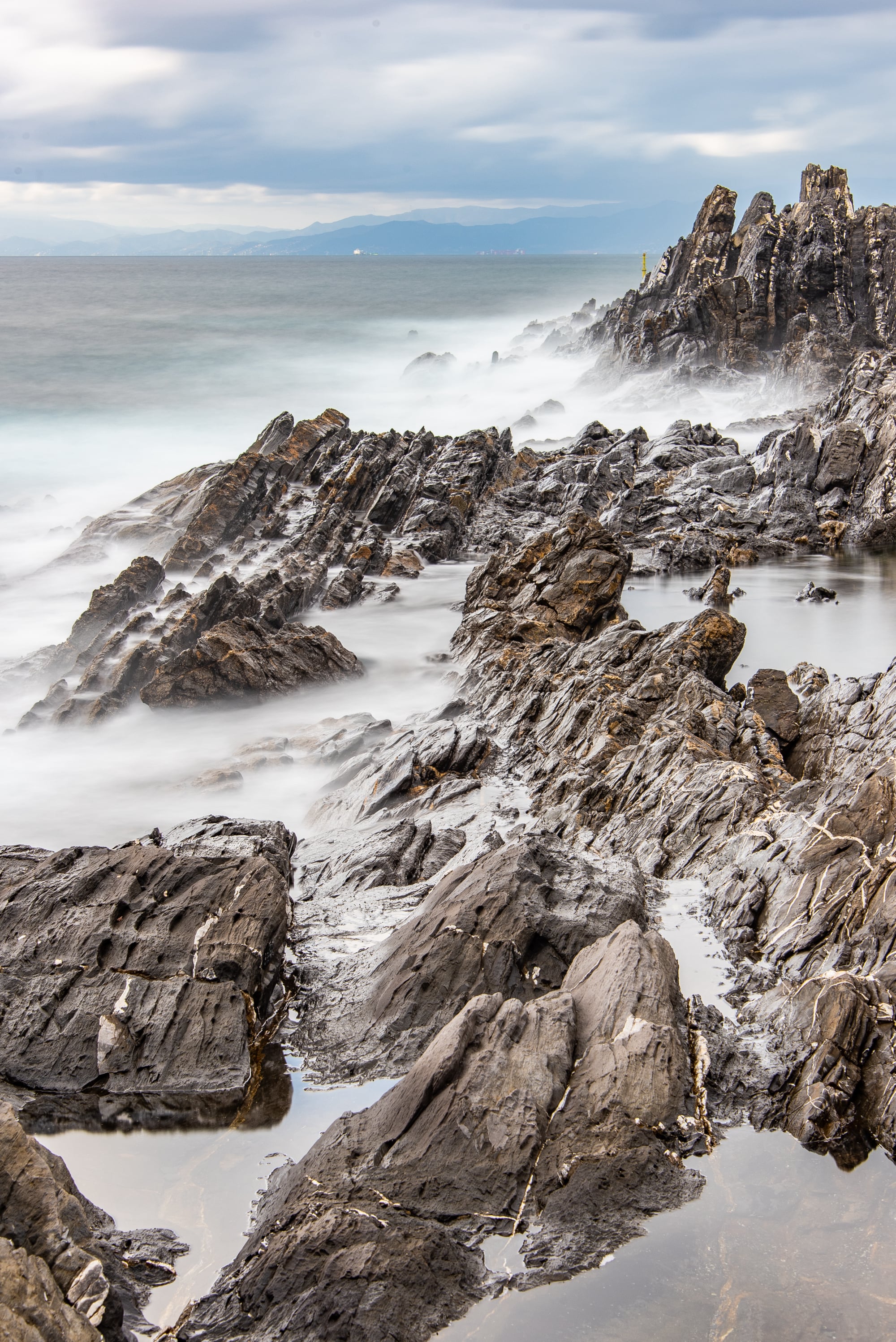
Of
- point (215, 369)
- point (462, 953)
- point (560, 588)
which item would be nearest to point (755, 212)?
point (215, 369)

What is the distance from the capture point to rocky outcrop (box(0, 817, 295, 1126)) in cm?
777

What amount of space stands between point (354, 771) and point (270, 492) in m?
19.2

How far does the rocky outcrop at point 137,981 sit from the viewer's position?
777cm

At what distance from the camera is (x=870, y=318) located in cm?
5369

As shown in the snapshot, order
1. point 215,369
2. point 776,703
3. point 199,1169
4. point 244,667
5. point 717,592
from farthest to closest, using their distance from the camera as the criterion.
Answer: point 215,369
point 717,592
point 244,667
point 776,703
point 199,1169

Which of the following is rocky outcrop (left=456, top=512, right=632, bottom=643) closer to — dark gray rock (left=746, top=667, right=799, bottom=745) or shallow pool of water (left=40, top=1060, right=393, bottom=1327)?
dark gray rock (left=746, top=667, right=799, bottom=745)

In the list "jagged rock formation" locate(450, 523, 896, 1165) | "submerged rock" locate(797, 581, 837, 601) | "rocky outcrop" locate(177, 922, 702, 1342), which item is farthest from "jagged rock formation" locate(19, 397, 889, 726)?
"rocky outcrop" locate(177, 922, 702, 1342)

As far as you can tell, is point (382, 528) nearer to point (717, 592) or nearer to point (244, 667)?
point (717, 592)

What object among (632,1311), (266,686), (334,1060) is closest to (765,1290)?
(632,1311)

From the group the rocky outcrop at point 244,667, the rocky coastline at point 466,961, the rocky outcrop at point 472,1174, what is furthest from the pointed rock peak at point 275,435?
the rocky outcrop at point 472,1174

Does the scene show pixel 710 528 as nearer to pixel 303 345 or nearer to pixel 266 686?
pixel 266 686

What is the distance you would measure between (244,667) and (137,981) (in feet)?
37.4

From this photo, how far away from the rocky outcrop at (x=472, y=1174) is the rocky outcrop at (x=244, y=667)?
42.4 feet

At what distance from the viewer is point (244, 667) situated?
63.7 feet
